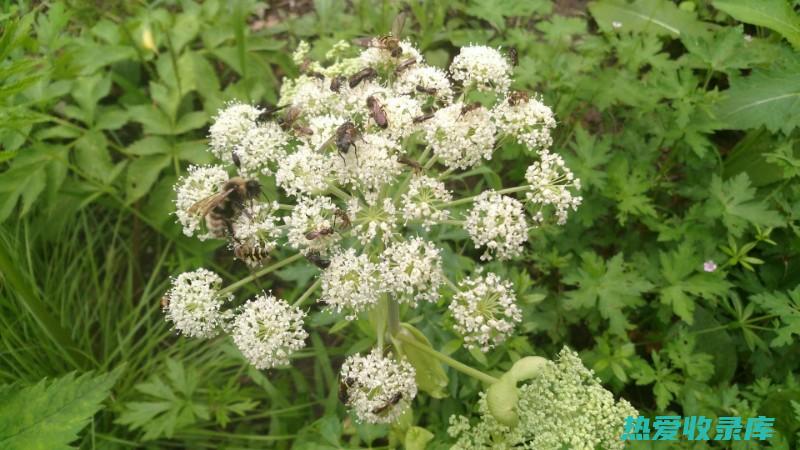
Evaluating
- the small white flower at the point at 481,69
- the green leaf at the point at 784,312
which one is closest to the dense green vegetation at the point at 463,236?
the green leaf at the point at 784,312

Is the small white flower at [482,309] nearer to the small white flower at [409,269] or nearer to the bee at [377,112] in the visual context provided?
the small white flower at [409,269]

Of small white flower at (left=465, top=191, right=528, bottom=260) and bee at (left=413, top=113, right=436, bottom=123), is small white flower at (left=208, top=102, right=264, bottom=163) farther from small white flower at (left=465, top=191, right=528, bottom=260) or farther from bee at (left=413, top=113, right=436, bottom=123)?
small white flower at (left=465, top=191, right=528, bottom=260)

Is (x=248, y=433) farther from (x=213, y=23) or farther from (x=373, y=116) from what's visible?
(x=213, y=23)

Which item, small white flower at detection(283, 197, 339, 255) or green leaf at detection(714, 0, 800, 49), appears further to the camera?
green leaf at detection(714, 0, 800, 49)

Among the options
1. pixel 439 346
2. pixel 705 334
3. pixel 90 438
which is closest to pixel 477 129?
pixel 439 346

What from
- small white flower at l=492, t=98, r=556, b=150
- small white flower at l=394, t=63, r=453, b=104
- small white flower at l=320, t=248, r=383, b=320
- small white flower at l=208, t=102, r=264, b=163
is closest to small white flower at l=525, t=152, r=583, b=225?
small white flower at l=492, t=98, r=556, b=150
